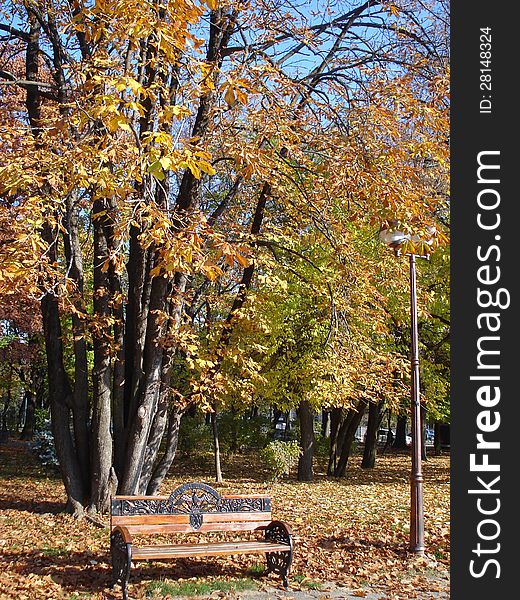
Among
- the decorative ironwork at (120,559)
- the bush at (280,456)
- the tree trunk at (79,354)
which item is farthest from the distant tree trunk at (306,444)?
the decorative ironwork at (120,559)

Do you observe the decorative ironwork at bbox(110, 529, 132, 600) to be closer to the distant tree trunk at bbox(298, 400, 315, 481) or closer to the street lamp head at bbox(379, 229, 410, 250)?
the street lamp head at bbox(379, 229, 410, 250)

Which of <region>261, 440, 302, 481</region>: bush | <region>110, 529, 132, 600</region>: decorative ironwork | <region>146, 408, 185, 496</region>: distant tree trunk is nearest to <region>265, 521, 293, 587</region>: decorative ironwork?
<region>110, 529, 132, 600</region>: decorative ironwork

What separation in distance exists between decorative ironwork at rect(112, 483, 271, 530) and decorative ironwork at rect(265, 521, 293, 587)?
11.6 inches

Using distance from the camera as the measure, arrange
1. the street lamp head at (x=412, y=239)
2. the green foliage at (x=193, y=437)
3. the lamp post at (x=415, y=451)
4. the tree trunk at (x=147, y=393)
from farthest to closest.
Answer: the green foliage at (x=193, y=437), the tree trunk at (x=147, y=393), the lamp post at (x=415, y=451), the street lamp head at (x=412, y=239)

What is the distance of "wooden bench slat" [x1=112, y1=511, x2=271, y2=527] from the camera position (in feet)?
22.0

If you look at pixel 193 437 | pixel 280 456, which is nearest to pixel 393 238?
pixel 280 456

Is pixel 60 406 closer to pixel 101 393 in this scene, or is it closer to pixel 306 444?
pixel 101 393

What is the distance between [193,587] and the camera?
6500 millimetres

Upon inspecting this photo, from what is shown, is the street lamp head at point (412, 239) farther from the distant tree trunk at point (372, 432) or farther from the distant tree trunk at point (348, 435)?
the distant tree trunk at point (372, 432)

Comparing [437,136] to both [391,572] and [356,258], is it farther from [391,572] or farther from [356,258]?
[391,572]

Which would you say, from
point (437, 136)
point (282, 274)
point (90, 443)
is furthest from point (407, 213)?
point (282, 274)

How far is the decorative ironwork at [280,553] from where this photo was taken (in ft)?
22.4

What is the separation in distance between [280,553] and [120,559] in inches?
68.8

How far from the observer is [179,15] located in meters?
5.98
